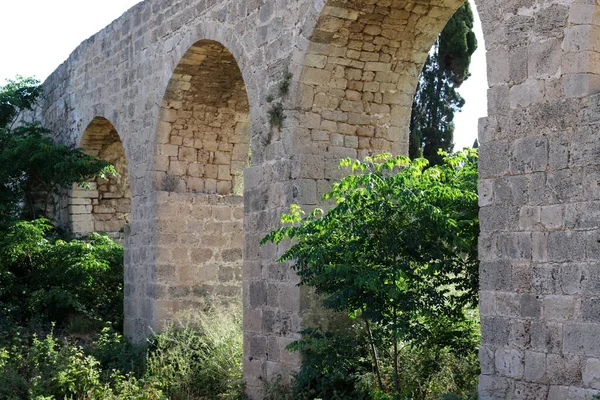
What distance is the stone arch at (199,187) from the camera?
10742mm

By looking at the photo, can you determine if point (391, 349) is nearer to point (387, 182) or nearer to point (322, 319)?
point (322, 319)

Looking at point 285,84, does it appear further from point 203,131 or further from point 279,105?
point 203,131

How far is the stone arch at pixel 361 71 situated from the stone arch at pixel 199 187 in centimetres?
262

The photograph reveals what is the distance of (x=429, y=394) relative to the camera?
6824mm

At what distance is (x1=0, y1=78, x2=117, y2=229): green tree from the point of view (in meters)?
13.2

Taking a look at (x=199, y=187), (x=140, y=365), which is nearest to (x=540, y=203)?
(x=140, y=365)

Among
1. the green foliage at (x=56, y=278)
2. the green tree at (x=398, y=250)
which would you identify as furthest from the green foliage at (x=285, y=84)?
the green foliage at (x=56, y=278)

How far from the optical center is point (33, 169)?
13859mm

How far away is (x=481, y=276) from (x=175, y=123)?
6004mm

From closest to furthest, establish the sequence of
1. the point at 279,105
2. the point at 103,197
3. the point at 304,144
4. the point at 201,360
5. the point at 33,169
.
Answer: the point at 304,144, the point at 279,105, the point at 201,360, the point at 33,169, the point at 103,197

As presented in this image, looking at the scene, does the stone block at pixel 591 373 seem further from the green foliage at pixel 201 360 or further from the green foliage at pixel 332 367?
the green foliage at pixel 201 360

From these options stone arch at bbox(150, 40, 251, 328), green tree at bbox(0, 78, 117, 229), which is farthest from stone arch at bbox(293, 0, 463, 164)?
green tree at bbox(0, 78, 117, 229)

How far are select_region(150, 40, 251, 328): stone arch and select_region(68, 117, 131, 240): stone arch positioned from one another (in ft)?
10.7

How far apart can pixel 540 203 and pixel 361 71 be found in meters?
3.14
